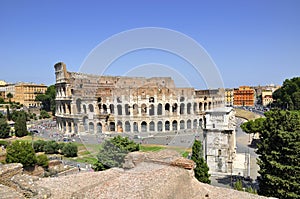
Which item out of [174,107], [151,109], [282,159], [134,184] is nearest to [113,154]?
[134,184]

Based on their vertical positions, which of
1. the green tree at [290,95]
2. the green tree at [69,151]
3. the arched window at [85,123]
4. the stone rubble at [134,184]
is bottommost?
the green tree at [69,151]

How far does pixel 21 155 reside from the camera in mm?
16625

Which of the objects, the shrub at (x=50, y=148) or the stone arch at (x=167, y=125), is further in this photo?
the stone arch at (x=167, y=125)

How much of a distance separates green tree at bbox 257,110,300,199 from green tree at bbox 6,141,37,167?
52.2 feet

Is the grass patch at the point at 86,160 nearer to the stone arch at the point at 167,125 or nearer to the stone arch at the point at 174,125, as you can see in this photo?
the stone arch at the point at 167,125

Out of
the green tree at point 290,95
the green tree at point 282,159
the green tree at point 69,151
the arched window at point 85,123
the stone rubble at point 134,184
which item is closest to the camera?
the stone rubble at point 134,184

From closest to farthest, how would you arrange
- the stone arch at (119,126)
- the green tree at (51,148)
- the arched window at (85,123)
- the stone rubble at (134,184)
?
the stone rubble at (134,184), the green tree at (51,148), the arched window at (85,123), the stone arch at (119,126)

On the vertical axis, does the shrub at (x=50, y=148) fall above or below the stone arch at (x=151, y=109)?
→ below

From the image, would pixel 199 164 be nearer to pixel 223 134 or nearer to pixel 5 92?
pixel 223 134

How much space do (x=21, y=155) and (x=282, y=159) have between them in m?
17.3

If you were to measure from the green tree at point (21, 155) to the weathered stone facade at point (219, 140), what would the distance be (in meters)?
13.7

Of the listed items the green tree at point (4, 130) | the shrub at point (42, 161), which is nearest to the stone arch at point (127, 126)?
the green tree at point (4, 130)

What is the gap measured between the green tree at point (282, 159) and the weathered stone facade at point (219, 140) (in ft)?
15.5

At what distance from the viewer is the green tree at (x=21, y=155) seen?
16405 mm
